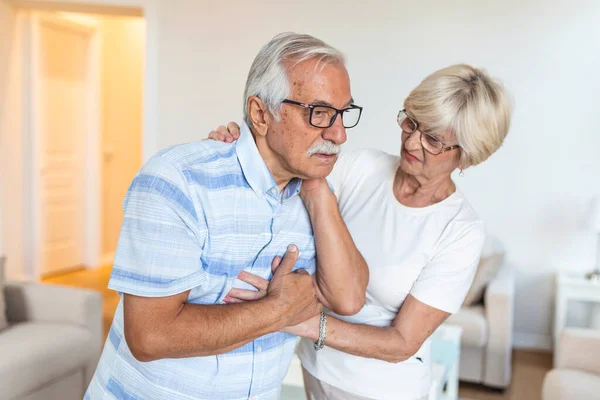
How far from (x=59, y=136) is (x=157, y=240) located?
537 centimetres

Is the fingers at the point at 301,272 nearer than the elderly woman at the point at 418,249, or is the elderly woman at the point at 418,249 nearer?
the fingers at the point at 301,272

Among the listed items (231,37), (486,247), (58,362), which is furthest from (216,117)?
(58,362)

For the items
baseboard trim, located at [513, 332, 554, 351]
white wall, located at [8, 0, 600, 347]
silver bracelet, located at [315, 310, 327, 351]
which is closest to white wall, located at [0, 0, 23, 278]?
white wall, located at [8, 0, 600, 347]

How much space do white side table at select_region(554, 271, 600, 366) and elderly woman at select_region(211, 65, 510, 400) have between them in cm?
288

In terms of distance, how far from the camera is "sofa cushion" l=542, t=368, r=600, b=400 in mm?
2623

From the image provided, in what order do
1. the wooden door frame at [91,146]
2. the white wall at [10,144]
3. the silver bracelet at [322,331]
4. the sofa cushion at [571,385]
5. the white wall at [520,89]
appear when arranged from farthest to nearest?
1. the wooden door frame at [91,146]
2. the white wall at [10,144]
3. the white wall at [520,89]
4. the sofa cushion at [571,385]
5. the silver bracelet at [322,331]

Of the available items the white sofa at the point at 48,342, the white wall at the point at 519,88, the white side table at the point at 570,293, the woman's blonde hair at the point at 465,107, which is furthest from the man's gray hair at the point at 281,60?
the white wall at the point at 519,88

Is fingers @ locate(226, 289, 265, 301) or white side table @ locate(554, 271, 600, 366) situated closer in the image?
fingers @ locate(226, 289, 265, 301)

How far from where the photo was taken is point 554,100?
455 centimetres

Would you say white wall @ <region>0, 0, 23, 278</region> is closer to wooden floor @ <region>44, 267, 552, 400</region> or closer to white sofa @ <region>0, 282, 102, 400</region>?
wooden floor @ <region>44, 267, 552, 400</region>

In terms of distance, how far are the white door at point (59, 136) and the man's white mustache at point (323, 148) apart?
16.3 feet

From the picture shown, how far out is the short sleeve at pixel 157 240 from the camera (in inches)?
45.8

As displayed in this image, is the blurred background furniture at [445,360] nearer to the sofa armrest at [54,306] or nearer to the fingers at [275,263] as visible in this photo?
the fingers at [275,263]

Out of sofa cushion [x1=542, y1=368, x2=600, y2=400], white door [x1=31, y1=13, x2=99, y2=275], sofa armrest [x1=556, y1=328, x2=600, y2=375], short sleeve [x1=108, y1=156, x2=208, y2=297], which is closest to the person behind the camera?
short sleeve [x1=108, y1=156, x2=208, y2=297]
